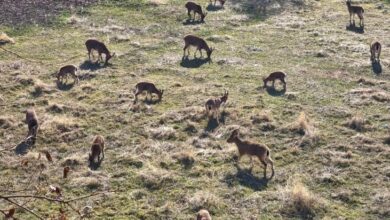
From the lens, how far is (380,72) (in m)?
22.8

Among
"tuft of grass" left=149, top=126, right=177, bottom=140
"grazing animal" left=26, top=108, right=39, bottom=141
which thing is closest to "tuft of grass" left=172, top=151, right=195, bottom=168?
"tuft of grass" left=149, top=126, right=177, bottom=140

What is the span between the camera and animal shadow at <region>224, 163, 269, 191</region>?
14469 millimetres

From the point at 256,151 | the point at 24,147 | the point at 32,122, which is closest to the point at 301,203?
the point at 256,151

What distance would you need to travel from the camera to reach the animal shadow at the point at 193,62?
23.9 metres

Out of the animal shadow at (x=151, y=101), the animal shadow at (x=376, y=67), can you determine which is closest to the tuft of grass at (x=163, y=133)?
the animal shadow at (x=151, y=101)

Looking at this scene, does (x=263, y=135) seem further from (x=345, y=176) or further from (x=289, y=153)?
(x=345, y=176)

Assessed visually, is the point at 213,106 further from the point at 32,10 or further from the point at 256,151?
the point at 32,10

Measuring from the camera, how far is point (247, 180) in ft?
48.3

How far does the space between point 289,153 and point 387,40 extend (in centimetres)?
1331

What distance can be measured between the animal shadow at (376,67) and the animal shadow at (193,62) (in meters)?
7.10

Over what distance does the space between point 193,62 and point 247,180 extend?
410 inches

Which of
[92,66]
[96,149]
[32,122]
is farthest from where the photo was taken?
A: [92,66]

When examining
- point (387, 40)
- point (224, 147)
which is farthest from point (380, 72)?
point (224, 147)

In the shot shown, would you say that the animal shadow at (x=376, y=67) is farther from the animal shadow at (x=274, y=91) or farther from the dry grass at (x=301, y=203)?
the dry grass at (x=301, y=203)
